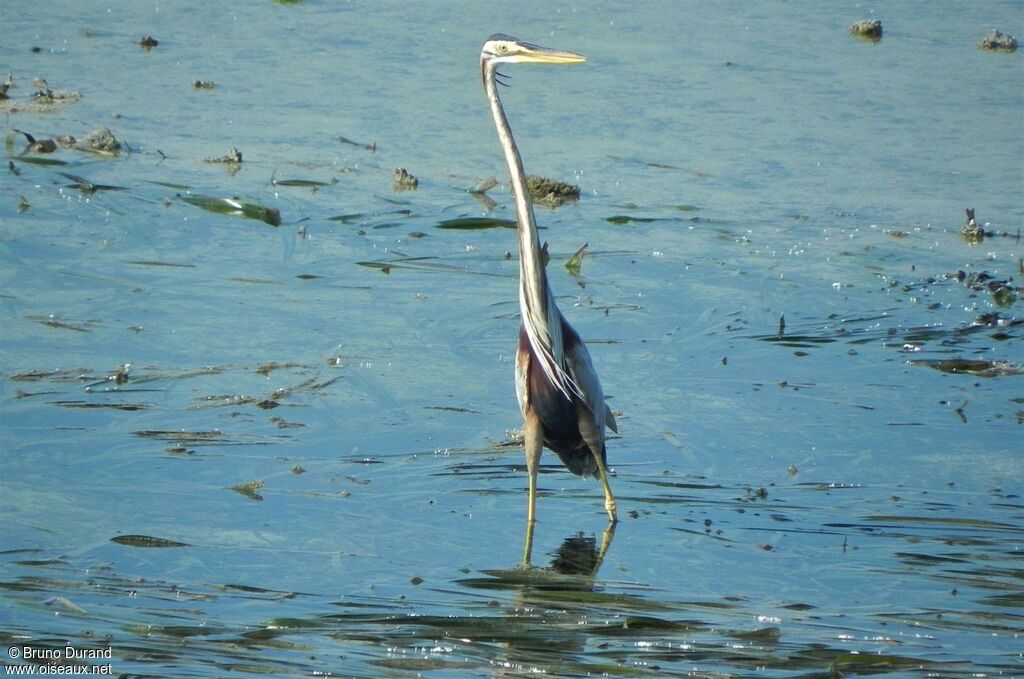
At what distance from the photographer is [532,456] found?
5.85 meters

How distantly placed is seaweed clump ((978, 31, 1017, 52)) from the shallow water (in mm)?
744

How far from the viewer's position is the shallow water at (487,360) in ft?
15.4

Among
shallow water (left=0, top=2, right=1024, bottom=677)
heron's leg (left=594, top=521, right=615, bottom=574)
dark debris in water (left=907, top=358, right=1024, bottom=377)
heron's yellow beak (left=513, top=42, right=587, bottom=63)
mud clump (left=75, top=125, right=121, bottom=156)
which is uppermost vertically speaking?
heron's yellow beak (left=513, top=42, right=587, bottom=63)

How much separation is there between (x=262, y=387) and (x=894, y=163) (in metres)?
6.04

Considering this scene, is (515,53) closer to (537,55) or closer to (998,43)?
(537,55)

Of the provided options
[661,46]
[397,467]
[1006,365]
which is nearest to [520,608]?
[397,467]

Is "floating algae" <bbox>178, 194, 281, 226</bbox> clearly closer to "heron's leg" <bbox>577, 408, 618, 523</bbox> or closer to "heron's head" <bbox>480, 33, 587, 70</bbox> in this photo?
"heron's head" <bbox>480, 33, 587, 70</bbox>

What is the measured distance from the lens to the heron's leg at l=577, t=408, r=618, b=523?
233 inches

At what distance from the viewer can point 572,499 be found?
627 centimetres

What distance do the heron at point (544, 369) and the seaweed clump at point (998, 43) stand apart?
9.14 meters

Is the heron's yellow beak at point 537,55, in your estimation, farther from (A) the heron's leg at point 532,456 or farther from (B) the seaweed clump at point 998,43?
(B) the seaweed clump at point 998,43

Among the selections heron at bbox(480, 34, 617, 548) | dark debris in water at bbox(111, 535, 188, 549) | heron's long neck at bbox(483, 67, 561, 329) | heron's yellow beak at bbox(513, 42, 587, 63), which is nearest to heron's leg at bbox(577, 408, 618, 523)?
heron at bbox(480, 34, 617, 548)

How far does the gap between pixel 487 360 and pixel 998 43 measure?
849 centimetres

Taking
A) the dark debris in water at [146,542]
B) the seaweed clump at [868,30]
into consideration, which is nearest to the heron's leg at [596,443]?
the dark debris in water at [146,542]
